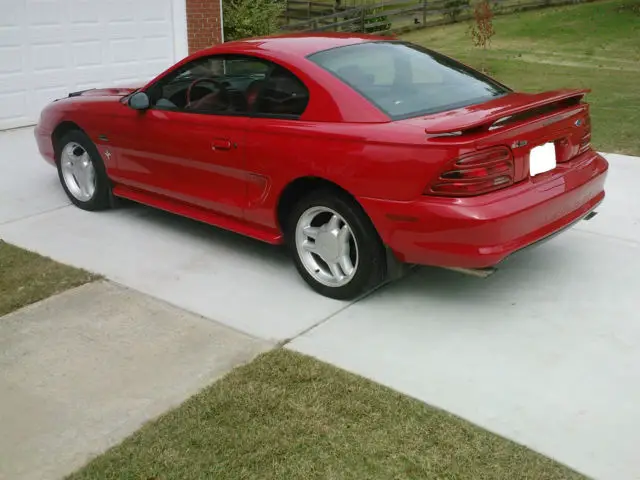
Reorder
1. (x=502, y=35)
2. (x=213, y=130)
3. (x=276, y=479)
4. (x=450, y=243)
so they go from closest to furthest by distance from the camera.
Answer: (x=276, y=479) < (x=450, y=243) < (x=213, y=130) < (x=502, y=35)

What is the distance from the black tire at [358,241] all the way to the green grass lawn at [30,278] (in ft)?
5.33

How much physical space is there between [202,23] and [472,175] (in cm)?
932

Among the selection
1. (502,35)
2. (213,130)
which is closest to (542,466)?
(213,130)

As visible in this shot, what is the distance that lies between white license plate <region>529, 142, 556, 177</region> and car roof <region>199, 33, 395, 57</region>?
1503mm

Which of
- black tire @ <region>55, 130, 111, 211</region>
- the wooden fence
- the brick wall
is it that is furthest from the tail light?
the wooden fence

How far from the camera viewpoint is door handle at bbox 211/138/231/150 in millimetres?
4984

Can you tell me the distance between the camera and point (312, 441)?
10.6 feet

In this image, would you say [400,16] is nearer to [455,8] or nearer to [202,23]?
[455,8]

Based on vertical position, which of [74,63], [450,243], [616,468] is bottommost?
[616,468]

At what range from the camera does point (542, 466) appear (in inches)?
120

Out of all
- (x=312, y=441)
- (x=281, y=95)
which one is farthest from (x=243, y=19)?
(x=312, y=441)

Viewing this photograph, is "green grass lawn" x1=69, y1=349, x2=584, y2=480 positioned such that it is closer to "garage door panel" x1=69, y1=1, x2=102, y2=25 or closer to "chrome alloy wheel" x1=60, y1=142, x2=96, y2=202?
"chrome alloy wheel" x1=60, y1=142, x2=96, y2=202

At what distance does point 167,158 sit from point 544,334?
2.88 metres

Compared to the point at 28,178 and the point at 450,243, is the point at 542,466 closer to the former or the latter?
the point at 450,243
